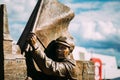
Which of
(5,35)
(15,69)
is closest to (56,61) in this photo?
(15,69)

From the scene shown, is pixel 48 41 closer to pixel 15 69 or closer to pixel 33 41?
pixel 33 41

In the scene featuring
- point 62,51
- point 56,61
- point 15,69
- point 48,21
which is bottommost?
point 15,69

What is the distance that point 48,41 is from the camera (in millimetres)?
7984

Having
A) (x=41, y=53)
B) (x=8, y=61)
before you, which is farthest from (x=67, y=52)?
(x=8, y=61)

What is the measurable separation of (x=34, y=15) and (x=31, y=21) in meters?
0.14

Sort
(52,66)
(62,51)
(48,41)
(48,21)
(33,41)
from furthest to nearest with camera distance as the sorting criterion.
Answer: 1. (48,21)
2. (48,41)
3. (62,51)
4. (52,66)
5. (33,41)

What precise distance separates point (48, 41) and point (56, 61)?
0.67m

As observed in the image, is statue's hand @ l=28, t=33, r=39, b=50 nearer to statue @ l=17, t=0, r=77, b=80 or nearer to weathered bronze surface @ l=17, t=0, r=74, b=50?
statue @ l=17, t=0, r=77, b=80

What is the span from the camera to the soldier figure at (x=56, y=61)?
23.4 ft

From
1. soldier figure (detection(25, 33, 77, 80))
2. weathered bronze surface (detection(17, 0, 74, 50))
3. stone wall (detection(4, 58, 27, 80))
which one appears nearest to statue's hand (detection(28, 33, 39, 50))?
soldier figure (detection(25, 33, 77, 80))

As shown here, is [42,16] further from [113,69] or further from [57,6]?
[113,69]

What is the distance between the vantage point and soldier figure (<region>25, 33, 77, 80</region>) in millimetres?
7141

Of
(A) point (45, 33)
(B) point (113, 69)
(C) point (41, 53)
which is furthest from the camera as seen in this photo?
(B) point (113, 69)

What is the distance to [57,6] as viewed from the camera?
27.8 ft
